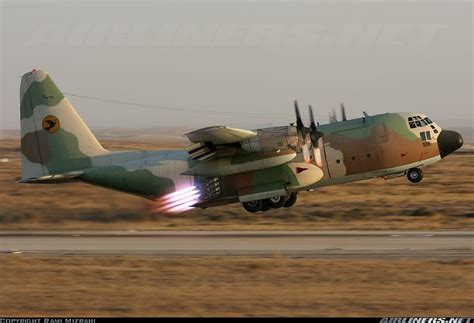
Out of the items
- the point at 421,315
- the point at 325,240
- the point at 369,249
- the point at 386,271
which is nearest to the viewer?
the point at 421,315

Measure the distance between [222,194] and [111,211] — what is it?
581cm

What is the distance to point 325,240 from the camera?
110 ft

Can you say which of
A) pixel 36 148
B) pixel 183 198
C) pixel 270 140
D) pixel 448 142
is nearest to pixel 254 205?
pixel 183 198

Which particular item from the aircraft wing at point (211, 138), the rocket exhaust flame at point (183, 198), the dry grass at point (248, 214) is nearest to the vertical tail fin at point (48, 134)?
the dry grass at point (248, 214)

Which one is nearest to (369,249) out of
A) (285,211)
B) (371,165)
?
(371,165)

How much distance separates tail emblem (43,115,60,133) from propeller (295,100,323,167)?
11.7 metres

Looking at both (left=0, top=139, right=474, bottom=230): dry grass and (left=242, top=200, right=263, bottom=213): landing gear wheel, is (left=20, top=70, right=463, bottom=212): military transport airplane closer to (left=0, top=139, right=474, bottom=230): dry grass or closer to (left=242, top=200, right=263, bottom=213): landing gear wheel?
(left=242, top=200, right=263, bottom=213): landing gear wheel

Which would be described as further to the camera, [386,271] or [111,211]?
[111,211]

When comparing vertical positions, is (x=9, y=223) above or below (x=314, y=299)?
above

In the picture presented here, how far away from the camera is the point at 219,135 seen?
3331cm

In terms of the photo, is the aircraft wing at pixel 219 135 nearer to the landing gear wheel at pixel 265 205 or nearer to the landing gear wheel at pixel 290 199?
the landing gear wheel at pixel 265 205

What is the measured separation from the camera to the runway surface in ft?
99.0

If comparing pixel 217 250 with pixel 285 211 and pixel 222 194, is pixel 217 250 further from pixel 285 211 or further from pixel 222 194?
pixel 285 211

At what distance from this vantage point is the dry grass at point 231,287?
2150 cm
